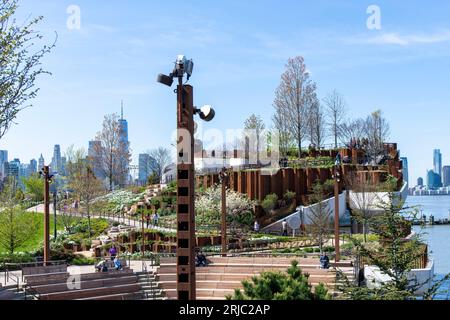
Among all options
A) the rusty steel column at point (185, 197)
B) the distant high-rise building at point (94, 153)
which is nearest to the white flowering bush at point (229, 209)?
the distant high-rise building at point (94, 153)

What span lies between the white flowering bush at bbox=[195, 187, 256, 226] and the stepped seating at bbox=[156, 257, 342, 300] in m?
14.6

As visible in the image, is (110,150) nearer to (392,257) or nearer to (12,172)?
(12,172)

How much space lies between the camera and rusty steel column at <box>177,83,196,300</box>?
11.0m

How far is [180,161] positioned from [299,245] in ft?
66.5

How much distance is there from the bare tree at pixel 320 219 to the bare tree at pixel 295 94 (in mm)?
9407

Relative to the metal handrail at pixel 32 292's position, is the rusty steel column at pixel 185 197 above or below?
above

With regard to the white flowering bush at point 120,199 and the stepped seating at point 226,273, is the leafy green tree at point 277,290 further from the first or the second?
the white flowering bush at point 120,199

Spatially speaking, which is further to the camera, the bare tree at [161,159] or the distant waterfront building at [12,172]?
→ the bare tree at [161,159]

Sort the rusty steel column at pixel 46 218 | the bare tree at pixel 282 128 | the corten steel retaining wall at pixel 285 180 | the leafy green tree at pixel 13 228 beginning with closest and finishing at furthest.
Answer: the rusty steel column at pixel 46 218, the leafy green tree at pixel 13 228, the corten steel retaining wall at pixel 285 180, the bare tree at pixel 282 128

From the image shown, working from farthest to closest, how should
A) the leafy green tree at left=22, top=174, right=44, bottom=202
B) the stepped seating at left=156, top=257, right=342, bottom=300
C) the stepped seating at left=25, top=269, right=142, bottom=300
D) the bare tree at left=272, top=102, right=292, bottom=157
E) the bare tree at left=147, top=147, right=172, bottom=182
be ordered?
the bare tree at left=147, top=147, right=172, bottom=182 < the leafy green tree at left=22, top=174, right=44, bottom=202 < the bare tree at left=272, top=102, right=292, bottom=157 < the stepped seating at left=156, top=257, right=342, bottom=300 < the stepped seating at left=25, top=269, right=142, bottom=300

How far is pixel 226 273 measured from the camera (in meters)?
22.2

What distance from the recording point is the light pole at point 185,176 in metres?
11.0

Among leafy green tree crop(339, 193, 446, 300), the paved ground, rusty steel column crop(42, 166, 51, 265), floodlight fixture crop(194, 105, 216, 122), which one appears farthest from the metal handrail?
floodlight fixture crop(194, 105, 216, 122)

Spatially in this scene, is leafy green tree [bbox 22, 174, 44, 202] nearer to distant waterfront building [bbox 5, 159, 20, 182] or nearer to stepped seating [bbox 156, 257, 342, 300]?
distant waterfront building [bbox 5, 159, 20, 182]
